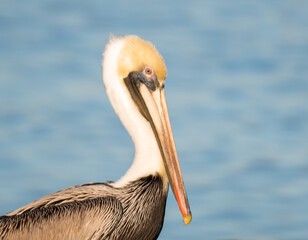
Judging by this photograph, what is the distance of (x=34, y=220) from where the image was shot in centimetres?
660

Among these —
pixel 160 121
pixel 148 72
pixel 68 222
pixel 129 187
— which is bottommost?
pixel 68 222

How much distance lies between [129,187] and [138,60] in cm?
105

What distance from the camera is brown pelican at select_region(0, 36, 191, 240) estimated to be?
6.60 m

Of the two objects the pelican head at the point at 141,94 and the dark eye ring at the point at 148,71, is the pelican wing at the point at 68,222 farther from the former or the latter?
the dark eye ring at the point at 148,71

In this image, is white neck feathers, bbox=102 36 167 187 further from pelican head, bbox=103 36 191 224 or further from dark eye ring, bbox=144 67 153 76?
dark eye ring, bbox=144 67 153 76

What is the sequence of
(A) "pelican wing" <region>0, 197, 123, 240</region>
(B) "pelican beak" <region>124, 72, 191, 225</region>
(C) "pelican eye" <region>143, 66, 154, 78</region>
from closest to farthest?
(A) "pelican wing" <region>0, 197, 123, 240</region> → (B) "pelican beak" <region>124, 72, 191, 225</region> → (C) "pelican eye" <region>143, 66, 154, 78</region>

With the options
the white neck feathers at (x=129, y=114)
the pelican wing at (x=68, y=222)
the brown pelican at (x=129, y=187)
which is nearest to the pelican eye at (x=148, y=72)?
the brown pelican at (x=129, y=187)

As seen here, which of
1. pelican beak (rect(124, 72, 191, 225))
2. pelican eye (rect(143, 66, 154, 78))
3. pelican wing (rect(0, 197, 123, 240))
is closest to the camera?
pelican wing (rect(0, 197, 123, 240))

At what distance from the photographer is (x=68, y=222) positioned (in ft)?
21.6

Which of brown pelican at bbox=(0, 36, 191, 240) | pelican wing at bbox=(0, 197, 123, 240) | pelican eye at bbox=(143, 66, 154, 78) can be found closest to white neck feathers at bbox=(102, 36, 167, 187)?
brown pelican at bbox=(0, 36, 191, 240)

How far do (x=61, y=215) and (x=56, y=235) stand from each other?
0.16 meters

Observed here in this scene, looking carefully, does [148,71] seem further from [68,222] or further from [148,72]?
[68,222]

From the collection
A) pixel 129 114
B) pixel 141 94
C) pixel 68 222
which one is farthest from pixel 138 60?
pixel 68 222

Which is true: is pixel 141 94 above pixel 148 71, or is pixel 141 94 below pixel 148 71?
below
